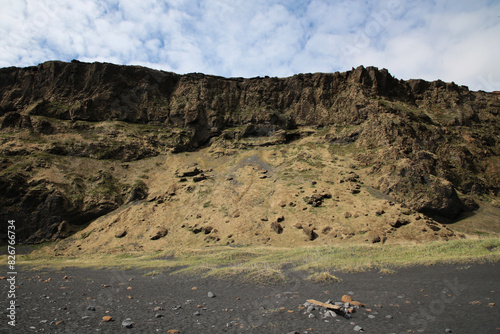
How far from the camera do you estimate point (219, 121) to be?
61688mm

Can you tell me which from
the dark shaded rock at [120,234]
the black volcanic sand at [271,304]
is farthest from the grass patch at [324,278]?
the dark shaded rock at [120,234]

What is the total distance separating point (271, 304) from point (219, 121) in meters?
55.1

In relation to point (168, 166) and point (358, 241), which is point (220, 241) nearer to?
point (358, 241)

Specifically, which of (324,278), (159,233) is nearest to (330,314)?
(324,278)

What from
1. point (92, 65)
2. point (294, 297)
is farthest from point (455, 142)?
point (92, 65)

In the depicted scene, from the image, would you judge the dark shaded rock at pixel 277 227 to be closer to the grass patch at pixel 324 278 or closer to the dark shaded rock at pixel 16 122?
the grass patch at pixel 324 278

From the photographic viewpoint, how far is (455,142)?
49.4m

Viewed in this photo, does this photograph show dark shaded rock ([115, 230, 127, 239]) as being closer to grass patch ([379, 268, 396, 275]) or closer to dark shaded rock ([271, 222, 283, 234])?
dark shaded rock ([271, 222, 283, 234])

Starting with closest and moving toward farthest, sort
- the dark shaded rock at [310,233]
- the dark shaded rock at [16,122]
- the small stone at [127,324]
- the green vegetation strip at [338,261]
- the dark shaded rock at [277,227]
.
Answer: the small stone at [127,324] → the green vegetation strip at [338,261] → the dark shaded rock at [310,233] → the dark shaded rock at [277,227] → the dark shaded rock at [16,122]

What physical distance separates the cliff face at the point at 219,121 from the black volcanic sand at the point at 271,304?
2630cm

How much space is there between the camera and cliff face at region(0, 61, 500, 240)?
132 ft

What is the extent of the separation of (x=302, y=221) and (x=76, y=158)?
143ft

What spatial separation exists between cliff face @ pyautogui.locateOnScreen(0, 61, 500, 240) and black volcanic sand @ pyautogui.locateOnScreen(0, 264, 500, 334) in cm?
2630

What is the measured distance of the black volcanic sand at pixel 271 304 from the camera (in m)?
7.34
